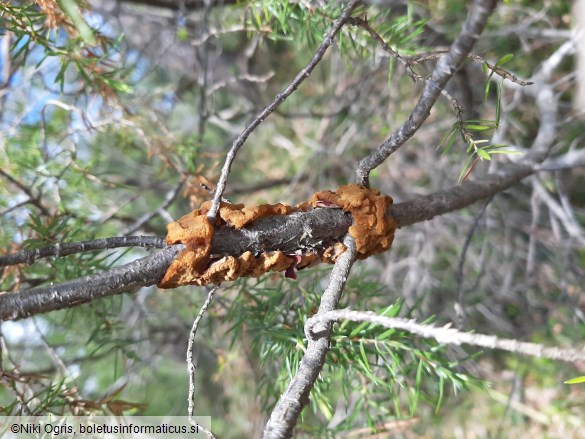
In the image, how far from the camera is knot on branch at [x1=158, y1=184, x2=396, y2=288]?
726 millimetres

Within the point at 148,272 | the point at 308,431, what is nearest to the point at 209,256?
the point at 148,272

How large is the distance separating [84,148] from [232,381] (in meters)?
1.18

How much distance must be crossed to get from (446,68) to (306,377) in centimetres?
42

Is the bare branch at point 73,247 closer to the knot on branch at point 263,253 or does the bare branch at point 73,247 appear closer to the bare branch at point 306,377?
the knot on branch at point 263,253

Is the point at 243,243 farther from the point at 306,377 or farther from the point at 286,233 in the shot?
the point at 306,377

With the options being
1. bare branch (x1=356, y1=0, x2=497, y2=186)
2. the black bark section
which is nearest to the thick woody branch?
the black bark section

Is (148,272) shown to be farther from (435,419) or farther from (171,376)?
(171,376)

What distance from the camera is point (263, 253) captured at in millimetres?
787

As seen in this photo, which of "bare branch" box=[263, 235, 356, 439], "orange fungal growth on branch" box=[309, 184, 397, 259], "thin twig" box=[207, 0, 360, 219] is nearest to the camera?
"bare branch" box=[263, 235, 356, 439]

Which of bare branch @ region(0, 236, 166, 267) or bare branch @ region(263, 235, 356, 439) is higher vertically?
bare branch @ region(0, 236, 166, 267)

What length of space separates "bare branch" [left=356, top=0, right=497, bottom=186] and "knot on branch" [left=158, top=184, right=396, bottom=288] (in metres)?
0.08

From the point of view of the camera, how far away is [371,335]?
2.75 ft

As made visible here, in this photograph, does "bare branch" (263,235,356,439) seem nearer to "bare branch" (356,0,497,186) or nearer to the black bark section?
the black bark section

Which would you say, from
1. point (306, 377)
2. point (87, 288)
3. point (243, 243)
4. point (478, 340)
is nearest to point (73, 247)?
point (87, 288)
